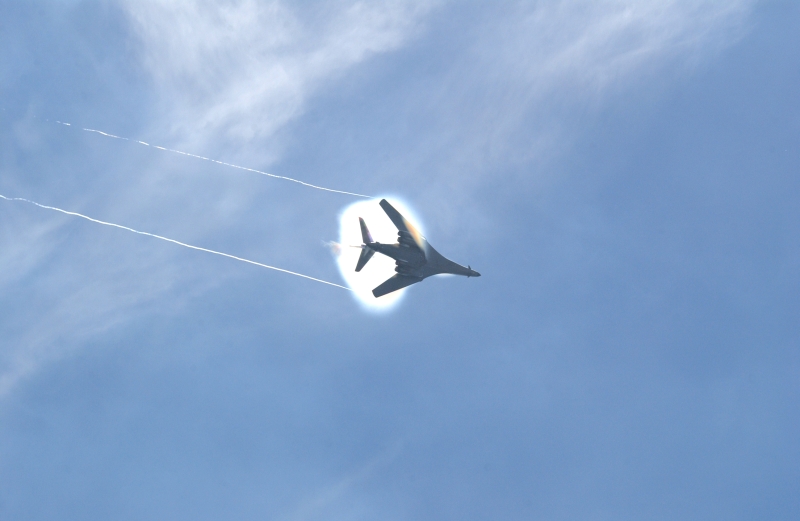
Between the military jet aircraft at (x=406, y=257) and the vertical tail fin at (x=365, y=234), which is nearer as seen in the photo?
the military jet aircraft at (x=406, y=257)

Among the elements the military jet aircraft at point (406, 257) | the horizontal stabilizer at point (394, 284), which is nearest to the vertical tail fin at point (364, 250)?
the military jet aircraft at point (406, 257)

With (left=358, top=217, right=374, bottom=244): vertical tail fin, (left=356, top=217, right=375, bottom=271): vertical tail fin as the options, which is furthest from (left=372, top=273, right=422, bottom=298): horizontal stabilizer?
(left=358, top=217, right=374, bottom=244): vertical tail fin

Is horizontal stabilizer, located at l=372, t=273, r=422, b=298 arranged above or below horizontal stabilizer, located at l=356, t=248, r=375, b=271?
below

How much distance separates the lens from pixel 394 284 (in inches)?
3492

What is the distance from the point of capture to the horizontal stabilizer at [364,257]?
85.1 m

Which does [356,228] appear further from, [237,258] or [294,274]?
[237,258]

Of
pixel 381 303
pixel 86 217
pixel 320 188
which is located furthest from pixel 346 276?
pixel 86 217

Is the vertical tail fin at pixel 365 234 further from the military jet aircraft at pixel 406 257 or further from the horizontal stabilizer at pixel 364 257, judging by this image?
the horizontal stabilizer at pixel 364 257

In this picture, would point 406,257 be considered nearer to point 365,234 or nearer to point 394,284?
point 394,284

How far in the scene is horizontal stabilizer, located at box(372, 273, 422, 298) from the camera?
88.4 m

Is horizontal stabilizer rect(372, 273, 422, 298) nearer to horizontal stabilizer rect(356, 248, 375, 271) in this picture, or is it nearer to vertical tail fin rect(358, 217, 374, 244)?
horizontal stabilizer rect(356, 248, 375, 271)

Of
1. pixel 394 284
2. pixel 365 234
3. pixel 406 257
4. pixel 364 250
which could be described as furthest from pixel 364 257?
pixel 394 284

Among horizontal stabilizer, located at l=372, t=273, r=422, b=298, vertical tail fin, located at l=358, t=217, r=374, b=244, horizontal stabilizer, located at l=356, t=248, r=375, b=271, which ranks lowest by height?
horizontal stabilizer, located at l=372, t=273, r=422, b=298

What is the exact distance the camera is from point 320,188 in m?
86.1
